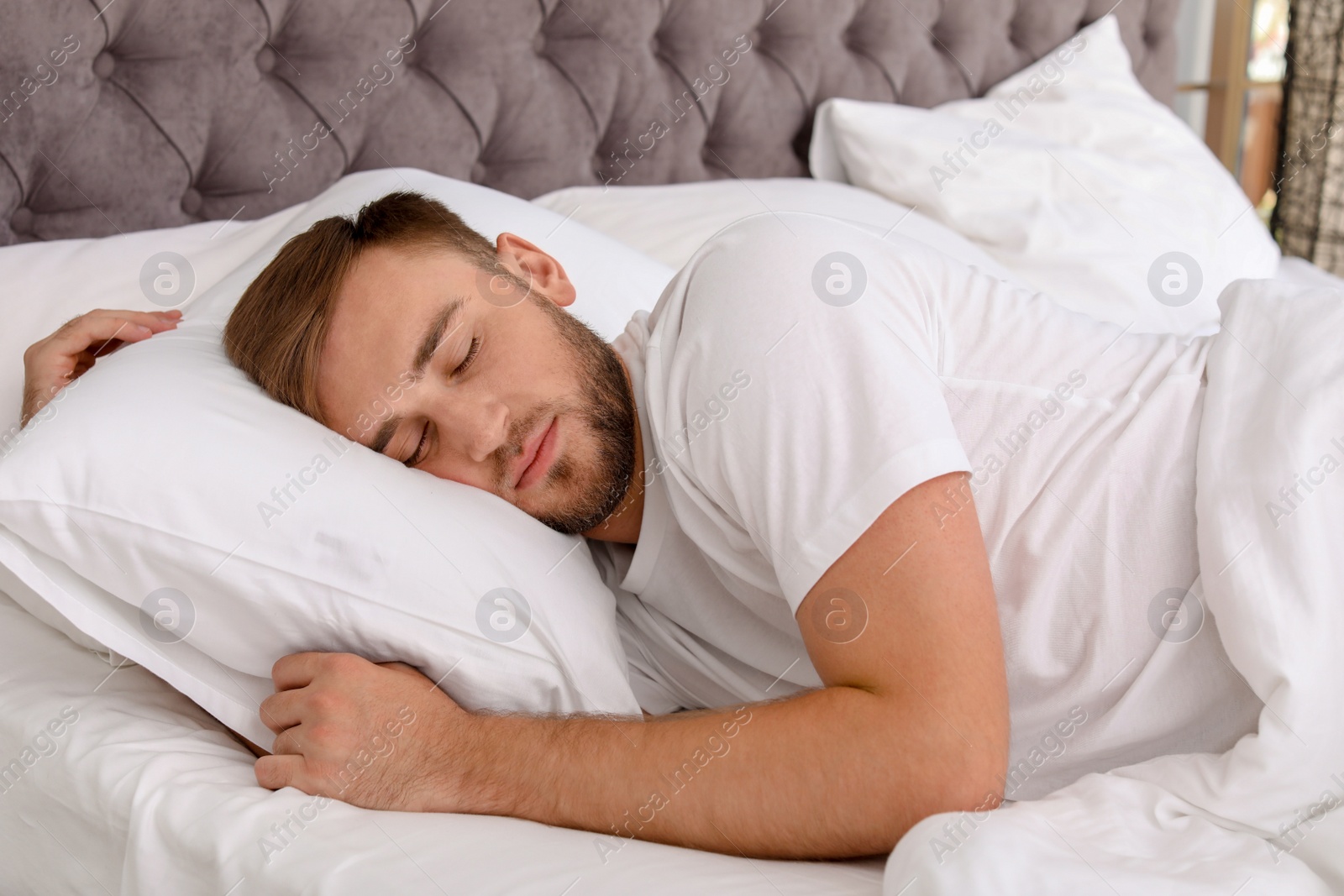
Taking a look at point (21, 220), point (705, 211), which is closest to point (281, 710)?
point (21, 220)

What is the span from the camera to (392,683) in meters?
0.90

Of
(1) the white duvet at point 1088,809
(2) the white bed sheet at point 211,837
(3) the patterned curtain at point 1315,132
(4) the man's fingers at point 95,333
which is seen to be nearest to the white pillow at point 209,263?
(4) the man's fingers at point 95,333

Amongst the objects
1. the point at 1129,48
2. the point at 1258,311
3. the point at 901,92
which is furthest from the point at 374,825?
the point at 1129,48

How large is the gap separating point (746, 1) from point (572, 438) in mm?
1186

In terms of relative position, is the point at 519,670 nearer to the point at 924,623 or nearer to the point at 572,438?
the point at 572,438

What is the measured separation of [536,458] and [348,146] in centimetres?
82

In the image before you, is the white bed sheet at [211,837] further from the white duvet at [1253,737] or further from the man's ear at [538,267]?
the man's ear at [538,267]

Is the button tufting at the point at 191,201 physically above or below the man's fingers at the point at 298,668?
above

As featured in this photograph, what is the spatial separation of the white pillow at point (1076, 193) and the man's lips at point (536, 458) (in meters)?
1.06

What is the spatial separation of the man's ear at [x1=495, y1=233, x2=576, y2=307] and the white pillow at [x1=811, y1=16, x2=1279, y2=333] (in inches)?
33.0

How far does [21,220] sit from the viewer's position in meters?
1.41

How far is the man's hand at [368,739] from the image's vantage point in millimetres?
854

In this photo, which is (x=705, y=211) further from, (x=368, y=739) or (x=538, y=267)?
(x=368, y=739)

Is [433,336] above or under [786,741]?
above
